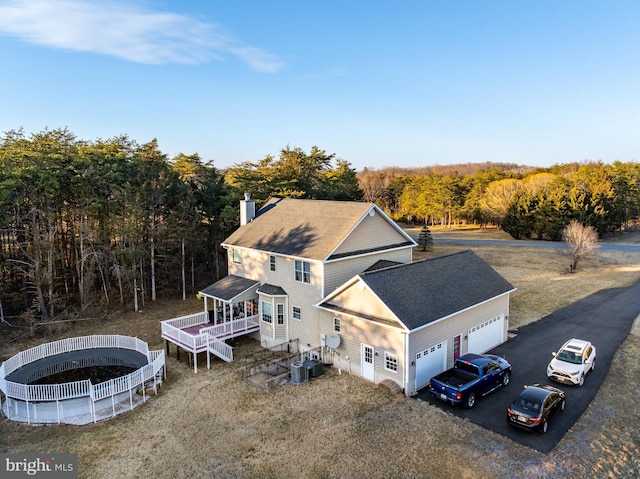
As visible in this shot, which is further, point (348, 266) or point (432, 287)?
point (348, 266)

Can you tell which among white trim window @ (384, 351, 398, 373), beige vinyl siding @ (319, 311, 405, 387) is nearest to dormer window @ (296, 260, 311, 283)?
beige vinyl siding @ (319, 311, 405, 387)

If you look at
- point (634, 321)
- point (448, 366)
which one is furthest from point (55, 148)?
point (634, 321)

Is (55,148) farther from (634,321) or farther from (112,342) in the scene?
(634,321)

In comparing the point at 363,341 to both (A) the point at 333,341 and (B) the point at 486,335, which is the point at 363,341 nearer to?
(A) the point at 333,341

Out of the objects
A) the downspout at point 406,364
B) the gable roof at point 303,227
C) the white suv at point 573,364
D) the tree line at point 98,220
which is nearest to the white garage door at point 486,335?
the white suv at point 573,364

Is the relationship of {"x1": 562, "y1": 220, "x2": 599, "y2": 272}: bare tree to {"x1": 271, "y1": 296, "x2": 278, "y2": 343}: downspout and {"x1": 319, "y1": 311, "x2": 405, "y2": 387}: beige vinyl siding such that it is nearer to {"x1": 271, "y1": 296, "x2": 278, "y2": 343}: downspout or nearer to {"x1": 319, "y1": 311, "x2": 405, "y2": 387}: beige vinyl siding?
{"x1": 319, "y1": 311, "x2": 405, "y2": 387}: beige vinyl siding

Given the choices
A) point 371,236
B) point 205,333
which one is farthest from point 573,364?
point 205,333
